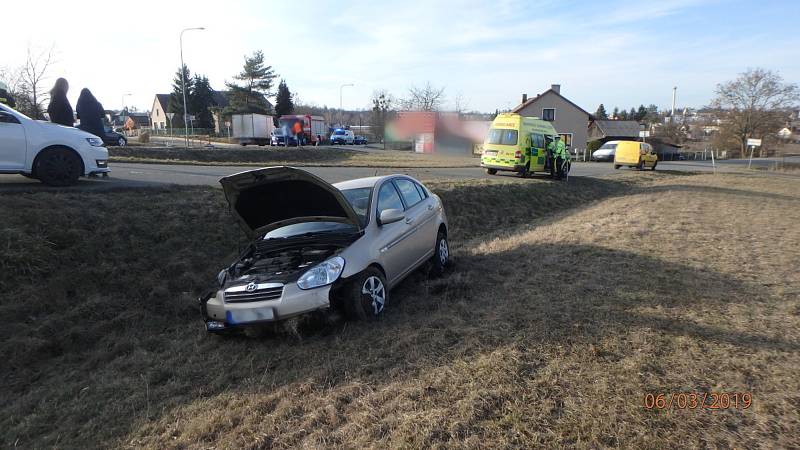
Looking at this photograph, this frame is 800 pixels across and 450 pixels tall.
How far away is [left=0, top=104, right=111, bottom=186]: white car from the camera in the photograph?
767cm

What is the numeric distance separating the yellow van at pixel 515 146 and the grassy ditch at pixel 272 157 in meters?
4.58

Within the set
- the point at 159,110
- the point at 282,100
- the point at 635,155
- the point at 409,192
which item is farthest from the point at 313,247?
the point at 159,110

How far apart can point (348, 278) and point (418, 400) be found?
1671 mm

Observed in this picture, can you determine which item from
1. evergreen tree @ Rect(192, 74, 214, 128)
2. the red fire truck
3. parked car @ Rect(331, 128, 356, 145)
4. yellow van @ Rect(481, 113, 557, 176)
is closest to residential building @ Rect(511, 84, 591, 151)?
parked car @ Rect(331, 128, 356, 145)

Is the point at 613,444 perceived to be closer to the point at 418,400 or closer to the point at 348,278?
the point at 418,400

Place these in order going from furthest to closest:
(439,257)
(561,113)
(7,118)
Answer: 1. (561,113)
2. (7,118)
3. (439,257)

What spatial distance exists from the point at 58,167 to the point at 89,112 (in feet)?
16.4

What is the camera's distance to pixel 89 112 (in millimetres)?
12461

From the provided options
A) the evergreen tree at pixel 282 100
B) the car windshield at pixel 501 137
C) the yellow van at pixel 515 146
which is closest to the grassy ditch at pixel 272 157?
the car windshield at pixel 501 137

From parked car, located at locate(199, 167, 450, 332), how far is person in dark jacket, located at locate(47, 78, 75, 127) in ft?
29.0

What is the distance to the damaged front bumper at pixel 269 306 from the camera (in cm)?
432

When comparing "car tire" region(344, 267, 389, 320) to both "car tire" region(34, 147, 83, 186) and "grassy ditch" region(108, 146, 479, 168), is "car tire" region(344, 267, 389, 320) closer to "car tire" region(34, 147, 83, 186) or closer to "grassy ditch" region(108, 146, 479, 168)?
"car tire" region(34, 147, 83, 186)

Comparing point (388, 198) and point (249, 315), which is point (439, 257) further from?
point (249, 315)
